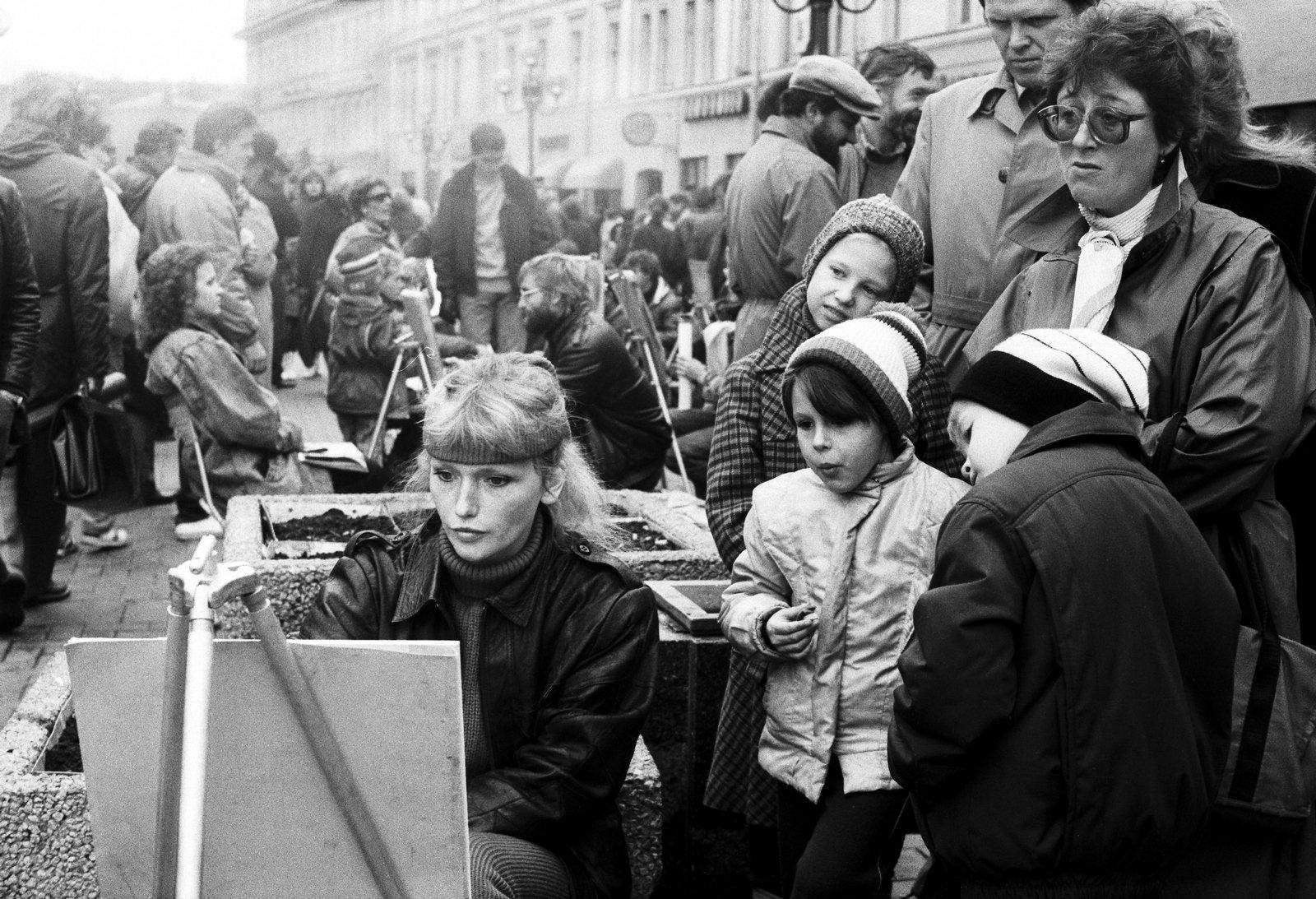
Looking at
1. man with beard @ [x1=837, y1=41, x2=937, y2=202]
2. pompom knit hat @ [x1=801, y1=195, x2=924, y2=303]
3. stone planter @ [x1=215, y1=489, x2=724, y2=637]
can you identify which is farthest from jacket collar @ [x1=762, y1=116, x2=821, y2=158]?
pompom knit hat @ [x1=801, y1=195, x2=924, y2=303]

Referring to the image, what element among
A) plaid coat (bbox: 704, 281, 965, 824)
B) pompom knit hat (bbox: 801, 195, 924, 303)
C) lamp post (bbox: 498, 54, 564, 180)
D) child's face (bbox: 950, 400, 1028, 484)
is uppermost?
lamp post (bbox: 498, 54, 564, 180)

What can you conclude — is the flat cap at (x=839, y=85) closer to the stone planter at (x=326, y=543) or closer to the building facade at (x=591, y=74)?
the stone planter at (x=326, y=543)

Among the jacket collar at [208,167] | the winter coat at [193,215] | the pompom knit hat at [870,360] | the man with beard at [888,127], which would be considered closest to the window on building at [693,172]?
the jacket collar at [208,167]

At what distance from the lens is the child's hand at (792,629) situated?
3398mm

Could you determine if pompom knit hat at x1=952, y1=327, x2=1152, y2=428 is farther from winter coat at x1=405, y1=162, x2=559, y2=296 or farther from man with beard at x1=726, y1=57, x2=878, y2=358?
winter coat at x1=405, y1=162, x2=559, y2=296

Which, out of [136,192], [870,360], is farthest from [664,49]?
[870,360]

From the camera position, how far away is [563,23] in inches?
1873

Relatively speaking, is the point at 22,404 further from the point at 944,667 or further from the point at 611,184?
the point at 611,184

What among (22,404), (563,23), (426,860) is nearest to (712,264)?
(22,404)

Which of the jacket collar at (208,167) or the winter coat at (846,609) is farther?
the jacket collar at (208,167)

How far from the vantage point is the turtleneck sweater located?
126 inches

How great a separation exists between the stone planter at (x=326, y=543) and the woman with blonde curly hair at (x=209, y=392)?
3.53 ft

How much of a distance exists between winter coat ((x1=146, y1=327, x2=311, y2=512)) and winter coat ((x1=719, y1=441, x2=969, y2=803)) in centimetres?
420

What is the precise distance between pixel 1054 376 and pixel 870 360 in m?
0.75
